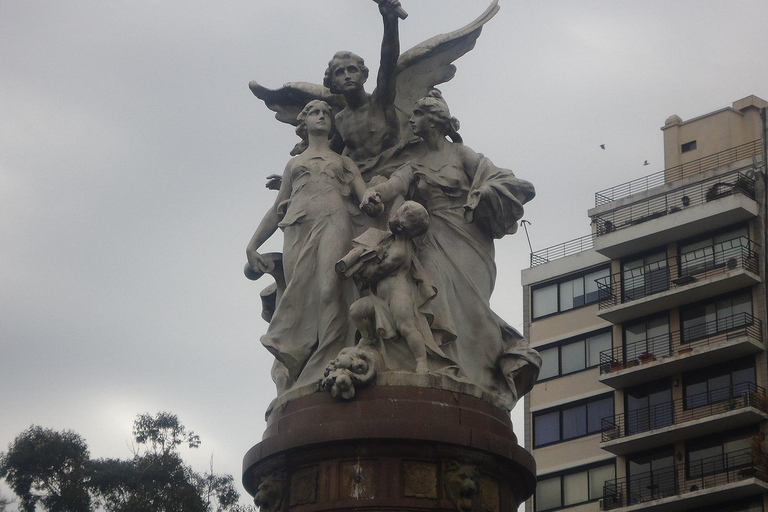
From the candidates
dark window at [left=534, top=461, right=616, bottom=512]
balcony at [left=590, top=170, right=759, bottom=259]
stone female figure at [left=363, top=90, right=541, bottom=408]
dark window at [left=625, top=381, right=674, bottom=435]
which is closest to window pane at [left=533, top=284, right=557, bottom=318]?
balcony at [left=590, top=170, right=759, bottom=259]

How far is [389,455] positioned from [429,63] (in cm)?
510

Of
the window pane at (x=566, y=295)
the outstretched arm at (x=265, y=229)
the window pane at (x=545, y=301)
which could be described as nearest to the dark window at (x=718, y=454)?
the window pane at (x=566, y=295)

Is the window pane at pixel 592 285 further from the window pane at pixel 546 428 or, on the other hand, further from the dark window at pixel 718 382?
the dark window at pixel 718 382

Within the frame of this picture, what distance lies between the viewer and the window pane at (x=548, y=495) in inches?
1945

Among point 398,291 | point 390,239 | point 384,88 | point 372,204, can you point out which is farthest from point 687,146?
point 398,291

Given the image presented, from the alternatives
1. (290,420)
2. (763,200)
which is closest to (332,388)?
(290,420)

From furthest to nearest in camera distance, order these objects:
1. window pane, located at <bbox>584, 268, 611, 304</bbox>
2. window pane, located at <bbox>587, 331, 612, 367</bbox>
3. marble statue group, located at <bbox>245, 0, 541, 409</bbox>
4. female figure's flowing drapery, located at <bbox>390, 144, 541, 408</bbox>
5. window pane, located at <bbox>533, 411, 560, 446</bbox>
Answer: window pane, located at <bbox>584, 268, 611, 304</bbox>
window pane, located at <bbox>587, 331, 612, 367</bbox>
window pane, located at <bbox>533, 411, 560, 446</bbox>
female figure's flowing drapery, located at <bbox>390, 144, 541, 408</bbox>
marble statue group, located at <bbox>245, 0, 541, 409</bbox>

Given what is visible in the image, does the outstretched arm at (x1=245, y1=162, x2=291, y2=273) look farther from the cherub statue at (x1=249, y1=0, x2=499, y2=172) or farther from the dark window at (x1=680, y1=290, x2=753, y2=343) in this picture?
the dark window at (x1=680, y1=290, x2=753, y2=343)

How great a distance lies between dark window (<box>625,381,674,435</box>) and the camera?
48.5 m

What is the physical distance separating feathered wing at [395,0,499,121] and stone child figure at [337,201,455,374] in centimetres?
218

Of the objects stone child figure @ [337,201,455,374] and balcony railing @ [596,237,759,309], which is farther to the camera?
balcony railing @ [596,237,759,309]

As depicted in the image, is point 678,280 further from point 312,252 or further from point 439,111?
point 312,252

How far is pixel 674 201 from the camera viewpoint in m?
52.2

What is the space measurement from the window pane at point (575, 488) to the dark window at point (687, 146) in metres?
12.7
